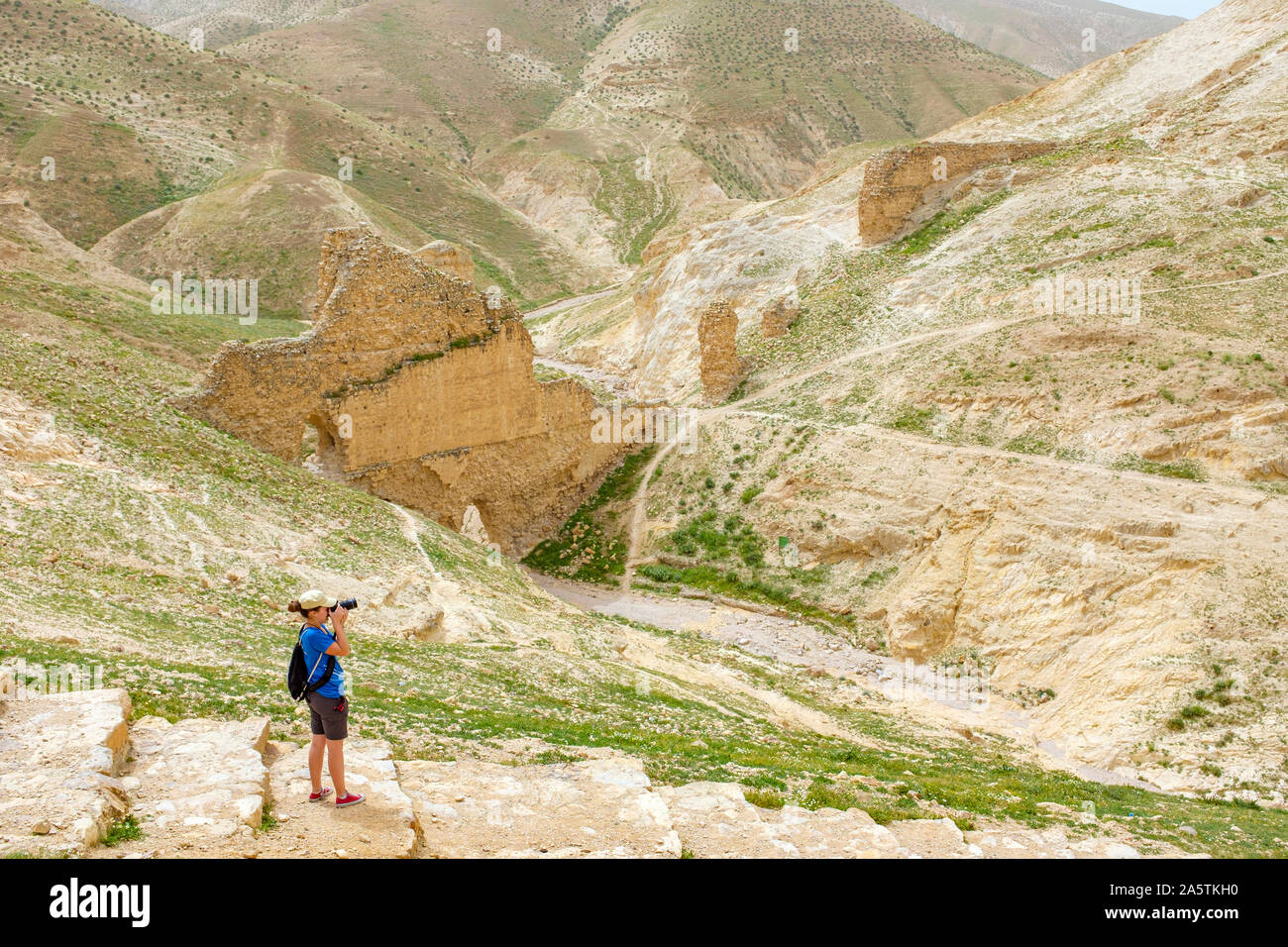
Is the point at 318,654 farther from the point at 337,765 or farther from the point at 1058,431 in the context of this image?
the point at 1058,431

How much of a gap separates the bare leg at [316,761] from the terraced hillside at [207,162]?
54807 millimetres

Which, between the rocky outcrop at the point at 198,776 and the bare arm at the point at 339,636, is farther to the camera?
the bare arm at the point at 339,636

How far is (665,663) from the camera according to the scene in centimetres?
1995

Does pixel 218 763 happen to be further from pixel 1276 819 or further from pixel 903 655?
pixel 903 655

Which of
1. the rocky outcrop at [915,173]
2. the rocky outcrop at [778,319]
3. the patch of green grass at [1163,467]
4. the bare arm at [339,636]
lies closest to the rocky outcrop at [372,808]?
the bare arm at [339,636]

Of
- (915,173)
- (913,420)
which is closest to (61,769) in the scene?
(913,420)

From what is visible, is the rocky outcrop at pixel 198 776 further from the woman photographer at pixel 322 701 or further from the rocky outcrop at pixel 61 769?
the woman photographer at pixel 322 701

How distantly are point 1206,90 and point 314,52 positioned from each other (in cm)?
11941

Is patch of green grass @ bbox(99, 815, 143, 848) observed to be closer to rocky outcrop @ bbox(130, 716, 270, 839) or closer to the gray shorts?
rocky outcrop @ bbox(130, 716, 270, 839)

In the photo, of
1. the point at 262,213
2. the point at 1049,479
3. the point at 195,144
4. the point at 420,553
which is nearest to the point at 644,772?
the point at 420,553

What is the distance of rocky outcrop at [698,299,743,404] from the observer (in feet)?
117

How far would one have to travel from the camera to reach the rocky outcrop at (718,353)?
35.7m

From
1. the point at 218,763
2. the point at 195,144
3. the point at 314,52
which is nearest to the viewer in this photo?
the point at 218,763

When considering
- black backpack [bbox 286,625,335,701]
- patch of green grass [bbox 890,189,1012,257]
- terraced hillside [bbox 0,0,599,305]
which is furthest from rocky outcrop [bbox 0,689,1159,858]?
terraced hillside [bbox 0,0,599,305]
